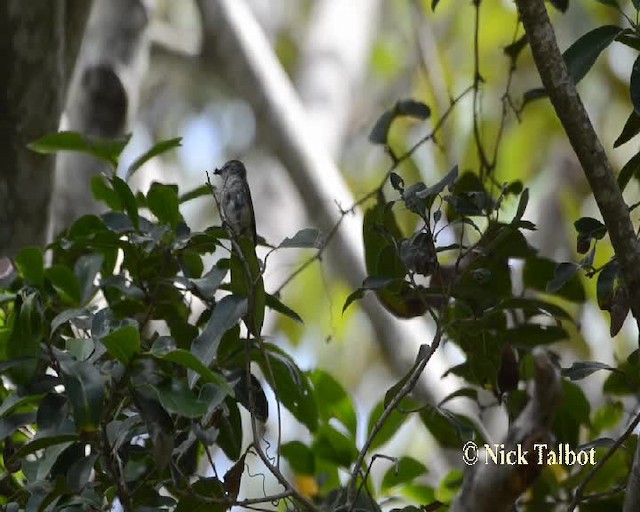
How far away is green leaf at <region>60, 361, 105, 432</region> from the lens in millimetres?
974

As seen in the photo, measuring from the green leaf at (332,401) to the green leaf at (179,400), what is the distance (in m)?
0.39

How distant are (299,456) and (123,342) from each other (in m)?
0.47

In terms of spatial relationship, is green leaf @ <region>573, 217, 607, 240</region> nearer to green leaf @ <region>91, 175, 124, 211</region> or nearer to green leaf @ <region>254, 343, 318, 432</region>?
green leaf @ <region>254, 343, 318, 432</region>

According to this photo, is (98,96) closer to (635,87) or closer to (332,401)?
(332,401)

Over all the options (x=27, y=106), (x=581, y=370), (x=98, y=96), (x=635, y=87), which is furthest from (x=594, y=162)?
(x=98, y=96)

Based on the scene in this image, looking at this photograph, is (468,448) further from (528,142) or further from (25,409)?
(528,142)

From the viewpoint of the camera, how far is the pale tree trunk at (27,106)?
151cm

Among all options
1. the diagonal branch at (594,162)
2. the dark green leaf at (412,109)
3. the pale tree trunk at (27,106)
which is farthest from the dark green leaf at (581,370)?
the pale tree trunk at (27,106)

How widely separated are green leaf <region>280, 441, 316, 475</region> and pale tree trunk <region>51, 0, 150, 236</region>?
67 cm

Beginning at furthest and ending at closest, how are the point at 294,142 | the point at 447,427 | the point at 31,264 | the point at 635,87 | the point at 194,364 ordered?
the point at 294,142 < the point at 447,427 < the point at 31,264 < the point at 635,87 < the point at 194,364

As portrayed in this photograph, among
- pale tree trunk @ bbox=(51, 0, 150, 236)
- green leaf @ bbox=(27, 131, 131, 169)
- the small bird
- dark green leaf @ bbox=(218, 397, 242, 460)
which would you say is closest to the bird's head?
the small bird

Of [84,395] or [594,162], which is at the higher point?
[594,162]

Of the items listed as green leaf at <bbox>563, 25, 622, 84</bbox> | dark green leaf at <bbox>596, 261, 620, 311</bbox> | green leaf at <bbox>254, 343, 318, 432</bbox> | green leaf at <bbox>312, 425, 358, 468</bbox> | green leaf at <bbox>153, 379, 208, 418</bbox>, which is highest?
green leaf at <bbox>563, 25, 622, 84</bbox>

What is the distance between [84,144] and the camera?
50.1 inches
